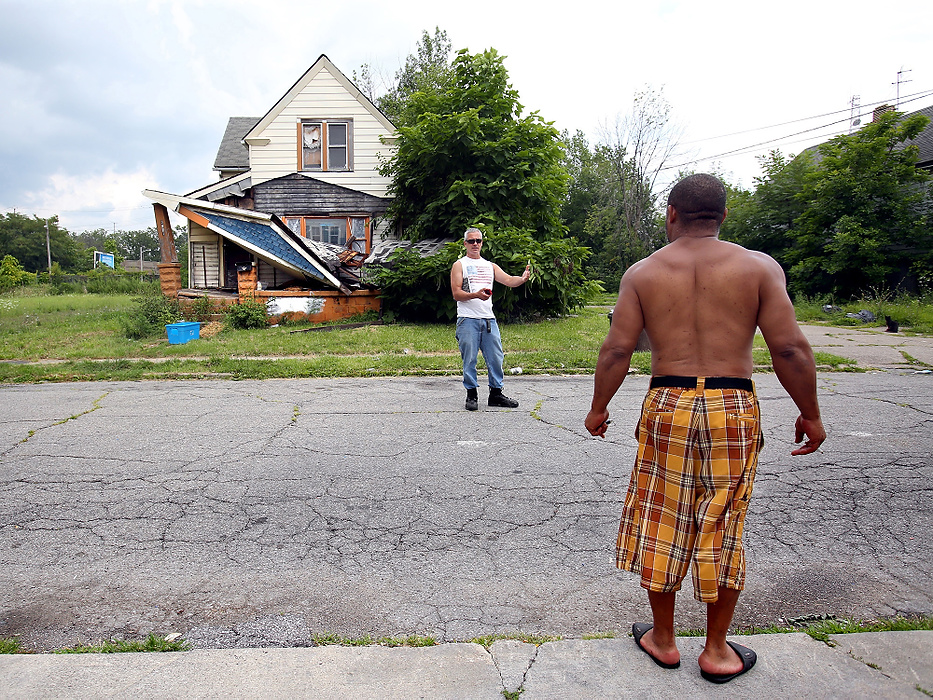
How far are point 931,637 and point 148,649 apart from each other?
3.05 meters

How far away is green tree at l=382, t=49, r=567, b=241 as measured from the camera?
50.0 ft

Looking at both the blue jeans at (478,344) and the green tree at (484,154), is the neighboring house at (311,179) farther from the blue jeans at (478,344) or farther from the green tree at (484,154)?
the blue jeans at (478,344)

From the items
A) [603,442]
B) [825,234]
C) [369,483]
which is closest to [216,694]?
[369,483]

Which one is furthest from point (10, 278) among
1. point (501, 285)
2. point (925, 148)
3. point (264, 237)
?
point (925, 148)

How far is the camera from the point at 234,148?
902 inches

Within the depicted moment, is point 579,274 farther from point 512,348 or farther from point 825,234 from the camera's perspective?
point 825,234

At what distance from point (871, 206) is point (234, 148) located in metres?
21.2

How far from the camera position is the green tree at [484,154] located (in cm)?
1524

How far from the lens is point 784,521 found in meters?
3.79

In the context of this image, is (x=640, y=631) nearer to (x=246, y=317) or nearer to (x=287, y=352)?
(x=287, y=352)

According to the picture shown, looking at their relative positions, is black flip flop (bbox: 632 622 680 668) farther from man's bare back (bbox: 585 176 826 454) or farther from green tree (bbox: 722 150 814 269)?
green tree (bbox: 722 150 814 269)

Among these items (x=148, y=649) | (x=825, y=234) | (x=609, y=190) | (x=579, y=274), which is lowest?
(x=148, y=649)

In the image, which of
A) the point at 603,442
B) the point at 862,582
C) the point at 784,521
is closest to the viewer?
the point at 862,582

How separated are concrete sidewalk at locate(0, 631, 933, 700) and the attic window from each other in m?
19.1
